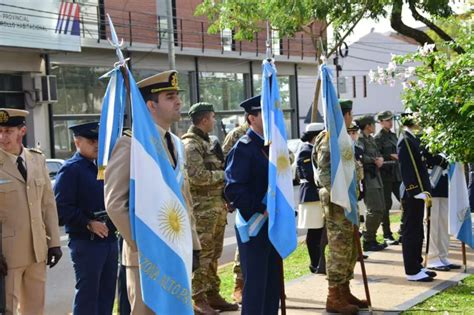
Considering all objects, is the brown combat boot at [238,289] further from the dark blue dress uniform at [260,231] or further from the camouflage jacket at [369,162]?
the camouflage jacket at [369,162]

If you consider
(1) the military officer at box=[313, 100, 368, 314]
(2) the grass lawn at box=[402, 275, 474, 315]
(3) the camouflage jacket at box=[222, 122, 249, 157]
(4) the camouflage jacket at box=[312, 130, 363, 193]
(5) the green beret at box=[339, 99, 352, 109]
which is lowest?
(2) the grass lawn at box=[402, 275, 474, 315]

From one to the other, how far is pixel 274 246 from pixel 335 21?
8030mm

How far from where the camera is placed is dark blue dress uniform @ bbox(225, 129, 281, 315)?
5.65 meters

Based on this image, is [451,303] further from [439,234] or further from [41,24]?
[41,24]

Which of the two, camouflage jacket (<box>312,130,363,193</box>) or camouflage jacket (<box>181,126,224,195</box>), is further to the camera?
camouflage jacket (<box>181,126,224,195</box>)

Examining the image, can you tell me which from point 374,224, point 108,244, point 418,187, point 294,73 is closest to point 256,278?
point 108,244

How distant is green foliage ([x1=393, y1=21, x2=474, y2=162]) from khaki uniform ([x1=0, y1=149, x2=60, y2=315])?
135 inches

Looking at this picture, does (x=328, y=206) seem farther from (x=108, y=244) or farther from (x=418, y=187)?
(x=108, y=244)

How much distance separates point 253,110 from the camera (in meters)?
6.12

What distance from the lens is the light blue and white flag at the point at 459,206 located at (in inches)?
349

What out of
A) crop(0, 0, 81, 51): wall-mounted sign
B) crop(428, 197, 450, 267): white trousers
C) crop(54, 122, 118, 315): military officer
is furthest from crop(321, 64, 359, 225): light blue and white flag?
crop(0, 0, 81, 51): wall-mounted sign

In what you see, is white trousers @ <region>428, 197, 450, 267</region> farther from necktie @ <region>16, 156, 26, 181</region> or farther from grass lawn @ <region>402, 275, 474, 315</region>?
necktie @ <region>16, 156, 26, 181</region>

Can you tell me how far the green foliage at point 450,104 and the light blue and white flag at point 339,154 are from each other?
0.74 metres

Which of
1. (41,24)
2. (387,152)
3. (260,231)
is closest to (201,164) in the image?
(260,231)
